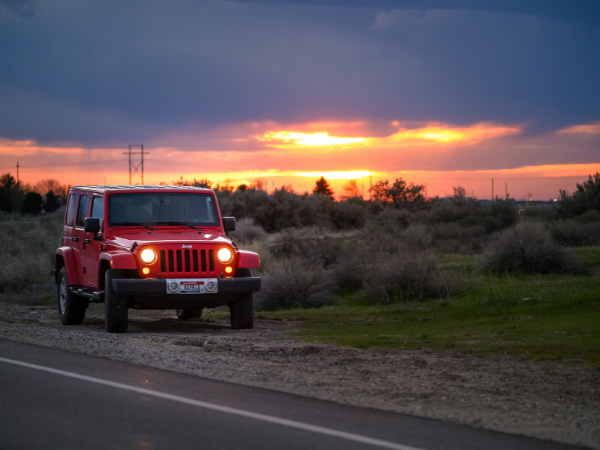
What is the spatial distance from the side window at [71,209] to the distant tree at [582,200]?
29504 mm

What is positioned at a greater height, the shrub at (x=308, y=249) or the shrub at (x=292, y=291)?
the shrub at (x=308, y=249)

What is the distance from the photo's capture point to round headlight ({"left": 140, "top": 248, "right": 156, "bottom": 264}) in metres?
13.5

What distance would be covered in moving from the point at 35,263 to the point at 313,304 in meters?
9.92

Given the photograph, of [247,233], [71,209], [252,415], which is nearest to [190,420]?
[252,415]

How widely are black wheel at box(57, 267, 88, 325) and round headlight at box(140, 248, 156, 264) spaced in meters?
2.76

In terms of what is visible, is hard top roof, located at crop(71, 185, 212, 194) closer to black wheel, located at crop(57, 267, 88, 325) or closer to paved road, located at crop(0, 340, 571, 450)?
black wheel, located at crop(57, 267, 88, 325)

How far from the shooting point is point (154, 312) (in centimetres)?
1955

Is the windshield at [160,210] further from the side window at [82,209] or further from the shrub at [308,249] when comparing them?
the shrub at [308,249]

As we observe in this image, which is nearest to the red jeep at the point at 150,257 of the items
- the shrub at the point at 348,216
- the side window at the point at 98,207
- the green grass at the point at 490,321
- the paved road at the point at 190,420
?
the side window at the point at 98,207

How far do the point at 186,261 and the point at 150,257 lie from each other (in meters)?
0.60

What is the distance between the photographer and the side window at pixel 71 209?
54.0ft

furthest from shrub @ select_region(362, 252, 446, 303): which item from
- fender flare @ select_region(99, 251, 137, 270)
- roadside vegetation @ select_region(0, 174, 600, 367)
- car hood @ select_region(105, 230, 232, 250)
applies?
fender flare @ select_region(99, 251, 137, 270)

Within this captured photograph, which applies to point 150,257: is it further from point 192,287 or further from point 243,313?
point 243,313

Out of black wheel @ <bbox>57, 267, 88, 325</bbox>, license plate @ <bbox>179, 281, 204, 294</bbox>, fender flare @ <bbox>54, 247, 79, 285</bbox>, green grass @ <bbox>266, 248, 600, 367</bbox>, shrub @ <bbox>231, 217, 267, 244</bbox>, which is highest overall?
shrub @ <bbox>231, 217, 267, 244</bbox>
